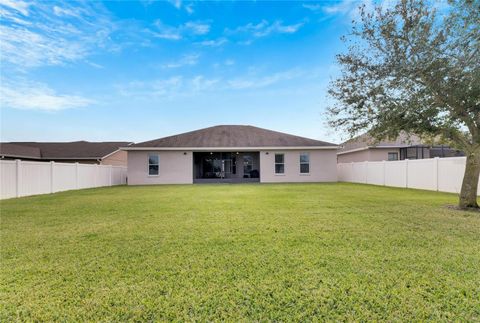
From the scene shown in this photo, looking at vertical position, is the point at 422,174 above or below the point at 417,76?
below

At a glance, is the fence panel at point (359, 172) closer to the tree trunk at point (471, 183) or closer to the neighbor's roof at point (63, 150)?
the tree trunk at point (471, 183)

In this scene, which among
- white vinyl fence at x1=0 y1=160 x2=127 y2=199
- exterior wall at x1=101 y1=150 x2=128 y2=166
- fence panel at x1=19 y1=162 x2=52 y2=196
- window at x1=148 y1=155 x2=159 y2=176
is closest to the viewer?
white vinyl fence at x1=0 y1=160 x2=127 y2=199

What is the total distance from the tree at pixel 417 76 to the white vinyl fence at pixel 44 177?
12990 millimetres

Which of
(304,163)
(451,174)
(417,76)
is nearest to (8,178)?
(417,76)

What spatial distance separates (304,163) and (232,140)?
6.04 m

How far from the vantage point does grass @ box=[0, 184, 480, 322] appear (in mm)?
2332

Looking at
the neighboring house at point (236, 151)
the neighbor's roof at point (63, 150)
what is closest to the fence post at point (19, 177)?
the neighboring house at point (236, 151)

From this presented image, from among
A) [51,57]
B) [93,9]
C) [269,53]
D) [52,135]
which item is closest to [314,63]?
[269,53]

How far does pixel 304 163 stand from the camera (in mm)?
20531

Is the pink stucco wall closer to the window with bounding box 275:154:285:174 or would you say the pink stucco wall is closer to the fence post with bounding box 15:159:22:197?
the window with bounding box 275:154:285:174

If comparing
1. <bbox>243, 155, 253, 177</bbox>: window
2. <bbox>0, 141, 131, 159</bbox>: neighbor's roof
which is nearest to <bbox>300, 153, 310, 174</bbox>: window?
<bbox>243, 155, 253, 177</bbox>: window

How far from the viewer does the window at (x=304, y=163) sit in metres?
20.5

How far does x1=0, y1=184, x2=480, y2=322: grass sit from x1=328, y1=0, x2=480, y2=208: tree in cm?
304

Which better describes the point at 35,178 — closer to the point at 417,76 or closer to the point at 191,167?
the point at 191,167
